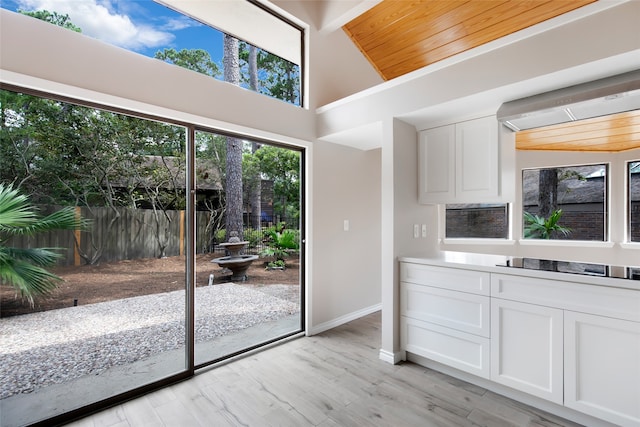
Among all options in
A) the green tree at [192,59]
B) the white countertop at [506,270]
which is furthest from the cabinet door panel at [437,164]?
the green tree at [192,59]

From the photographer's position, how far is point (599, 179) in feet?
13.7

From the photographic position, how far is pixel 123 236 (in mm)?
2133

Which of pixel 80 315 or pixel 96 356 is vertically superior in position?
pixel 80 315

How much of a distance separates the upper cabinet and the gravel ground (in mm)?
2103

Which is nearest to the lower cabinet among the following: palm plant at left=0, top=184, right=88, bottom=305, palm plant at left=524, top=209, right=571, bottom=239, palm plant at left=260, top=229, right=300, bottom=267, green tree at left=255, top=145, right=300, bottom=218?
palm plant at left=260, top=229, right=300, bottom=267

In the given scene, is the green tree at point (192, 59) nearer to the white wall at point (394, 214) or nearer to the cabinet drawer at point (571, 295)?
the white wall at point (394, 214)

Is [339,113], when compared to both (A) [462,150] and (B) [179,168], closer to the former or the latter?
(A) [462,150]

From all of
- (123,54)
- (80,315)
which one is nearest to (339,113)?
(123,54)

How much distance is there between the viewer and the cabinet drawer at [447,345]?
2162 mm

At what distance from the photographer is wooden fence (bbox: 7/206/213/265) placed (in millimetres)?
1882

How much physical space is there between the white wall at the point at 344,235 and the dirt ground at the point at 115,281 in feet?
3.74

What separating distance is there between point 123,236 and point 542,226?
5364 millimetres

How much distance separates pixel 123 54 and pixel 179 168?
0.84m

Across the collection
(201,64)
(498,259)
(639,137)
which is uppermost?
(201,64)
